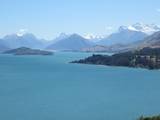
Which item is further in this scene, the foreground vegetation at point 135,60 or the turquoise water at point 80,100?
the foreground vegetation at point 135,60

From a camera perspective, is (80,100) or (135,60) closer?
(80,100)

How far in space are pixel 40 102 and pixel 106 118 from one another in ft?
47.0

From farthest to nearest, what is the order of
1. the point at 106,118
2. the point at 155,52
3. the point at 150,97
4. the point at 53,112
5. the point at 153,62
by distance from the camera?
the point at 155,52
the point at 153,62
the point at 150,97
the point at 53,112
the point at 106,118

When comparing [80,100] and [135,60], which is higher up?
[135,60]

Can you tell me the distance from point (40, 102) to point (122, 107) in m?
11.5

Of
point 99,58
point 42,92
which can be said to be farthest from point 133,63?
point 42,92

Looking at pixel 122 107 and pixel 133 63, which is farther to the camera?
pixel 133 63

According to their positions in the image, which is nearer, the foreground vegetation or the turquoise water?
the turquoise water

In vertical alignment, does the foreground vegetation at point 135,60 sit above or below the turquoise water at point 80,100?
above

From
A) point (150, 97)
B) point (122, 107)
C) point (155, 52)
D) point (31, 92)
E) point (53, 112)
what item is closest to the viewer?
point (53, 112)

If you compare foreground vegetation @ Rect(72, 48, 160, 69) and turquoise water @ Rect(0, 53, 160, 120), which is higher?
foreground vegetation @ Rect(72, 48, 160, 69)

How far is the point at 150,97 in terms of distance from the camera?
68.9 meters

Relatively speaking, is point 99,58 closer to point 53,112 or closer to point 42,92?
point 42,92

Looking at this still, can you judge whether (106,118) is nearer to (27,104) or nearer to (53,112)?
(53,112)
